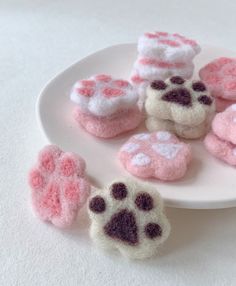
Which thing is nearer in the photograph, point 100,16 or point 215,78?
point 215,78

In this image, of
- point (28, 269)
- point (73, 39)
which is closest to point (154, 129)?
point (28, 269)

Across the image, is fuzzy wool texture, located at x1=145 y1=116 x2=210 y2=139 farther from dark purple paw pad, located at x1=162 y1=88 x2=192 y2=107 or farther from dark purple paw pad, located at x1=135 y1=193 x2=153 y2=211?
dark purple paw pad, located at x1=135 y1=193 x2=153 y2=211

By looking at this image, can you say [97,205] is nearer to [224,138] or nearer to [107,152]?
[107,152]

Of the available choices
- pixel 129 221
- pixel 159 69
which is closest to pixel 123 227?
pixel 129 221

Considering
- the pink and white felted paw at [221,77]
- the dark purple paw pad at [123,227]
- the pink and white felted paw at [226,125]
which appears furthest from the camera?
the pink and white felted paw at [221,77]

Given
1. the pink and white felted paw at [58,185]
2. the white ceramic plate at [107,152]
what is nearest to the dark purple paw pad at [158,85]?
A: the white ceramic plate at [107,152]

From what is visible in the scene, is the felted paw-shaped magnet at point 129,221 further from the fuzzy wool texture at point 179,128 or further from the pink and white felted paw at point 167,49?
the pink and white felted paw at point 167,49

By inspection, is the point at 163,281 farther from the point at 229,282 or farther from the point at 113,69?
the point at 113,69
